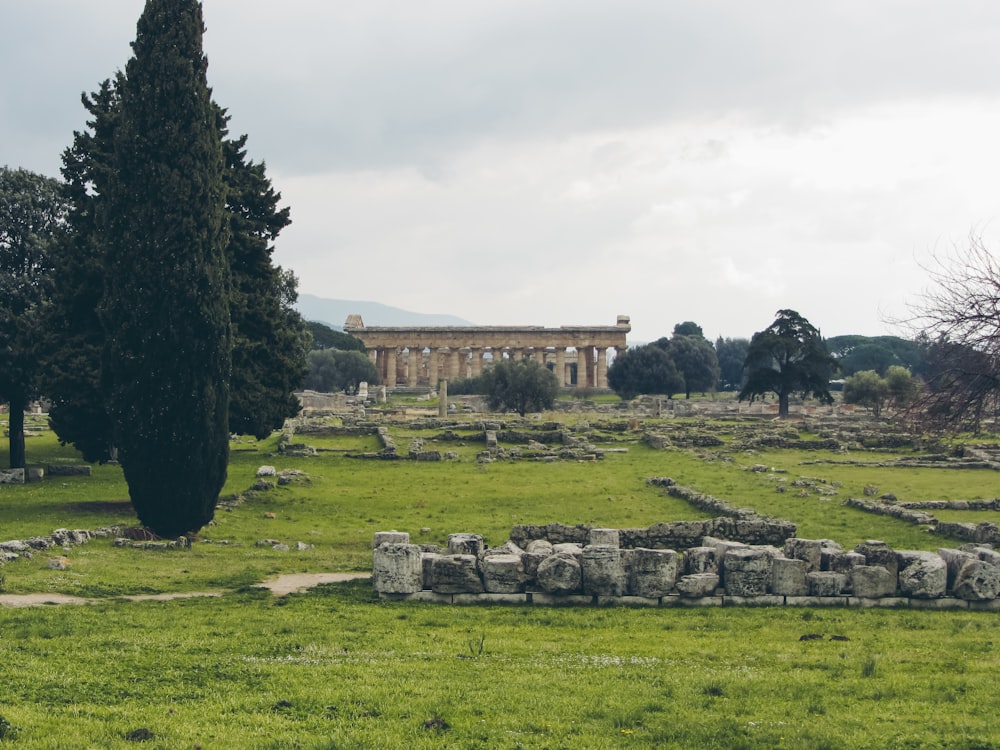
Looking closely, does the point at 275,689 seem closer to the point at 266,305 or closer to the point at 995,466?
the point at 266,305

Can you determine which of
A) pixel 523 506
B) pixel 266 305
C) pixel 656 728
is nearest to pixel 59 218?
pixel 266 305

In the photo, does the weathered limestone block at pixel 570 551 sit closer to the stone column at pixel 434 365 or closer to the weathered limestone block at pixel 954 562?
the weathered limestone block at pixel 954 562

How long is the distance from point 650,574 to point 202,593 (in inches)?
285

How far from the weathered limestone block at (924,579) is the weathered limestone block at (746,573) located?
2.09 meters

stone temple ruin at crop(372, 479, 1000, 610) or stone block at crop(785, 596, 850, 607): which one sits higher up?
stone temple ruin at crop(372, 479, 1000, 610)

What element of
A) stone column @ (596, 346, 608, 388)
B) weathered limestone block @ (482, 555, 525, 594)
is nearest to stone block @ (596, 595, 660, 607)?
weathered limestone block @ (482, 555, 525, 594)

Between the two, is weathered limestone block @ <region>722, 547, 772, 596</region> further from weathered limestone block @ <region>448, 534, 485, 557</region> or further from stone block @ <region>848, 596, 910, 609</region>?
weathered limestone block @ <region>448, 534, 485, 557</region>

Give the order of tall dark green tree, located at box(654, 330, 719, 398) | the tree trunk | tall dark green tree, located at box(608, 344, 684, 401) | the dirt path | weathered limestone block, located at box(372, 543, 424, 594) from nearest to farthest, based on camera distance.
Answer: the dirt path → weathered limestone block, located at box(372, 543, 424, 594) → the tree trunk → tall dark green tree, located at box(608, 344, 684, 401) → tall dark green tree, located at box(654, 330, 719, 398)

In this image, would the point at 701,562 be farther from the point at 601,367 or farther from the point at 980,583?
the point at 601,367

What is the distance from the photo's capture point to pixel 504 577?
1639 cm

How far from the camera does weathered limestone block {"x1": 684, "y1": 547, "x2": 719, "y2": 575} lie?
16.8 m

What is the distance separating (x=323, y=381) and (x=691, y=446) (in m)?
58.4

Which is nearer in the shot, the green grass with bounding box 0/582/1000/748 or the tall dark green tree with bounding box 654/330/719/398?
the green grass with bounding box 0/582/1000/748

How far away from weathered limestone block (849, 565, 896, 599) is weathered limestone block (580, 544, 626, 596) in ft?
12.1
